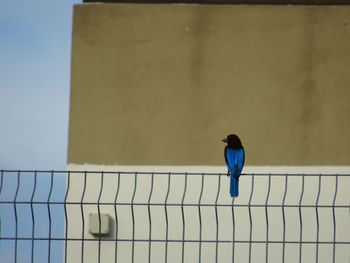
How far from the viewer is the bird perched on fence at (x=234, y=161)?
861 centimetres

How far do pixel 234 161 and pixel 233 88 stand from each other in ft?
8.72

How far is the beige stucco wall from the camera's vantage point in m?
11.3

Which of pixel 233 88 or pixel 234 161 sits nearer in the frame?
pixel 234 161

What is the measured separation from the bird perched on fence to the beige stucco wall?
2.05 metres

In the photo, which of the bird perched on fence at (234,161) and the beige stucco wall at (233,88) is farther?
the beige stucco wall at (233,88)

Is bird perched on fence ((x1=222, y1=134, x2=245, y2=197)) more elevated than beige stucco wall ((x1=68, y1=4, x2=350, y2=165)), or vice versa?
beige stucco wall ((x1=68, y1=4, x2=350, y2=165))

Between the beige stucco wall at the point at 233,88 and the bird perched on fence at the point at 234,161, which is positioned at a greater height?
the beige stucco wall at the point at 233,88

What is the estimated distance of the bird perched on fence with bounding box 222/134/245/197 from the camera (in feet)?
28.2

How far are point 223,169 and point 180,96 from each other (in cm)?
104

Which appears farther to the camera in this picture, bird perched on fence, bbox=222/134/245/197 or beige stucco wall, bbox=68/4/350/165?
beige stucco wall, bbox=68/4/350/165

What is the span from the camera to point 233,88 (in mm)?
11312

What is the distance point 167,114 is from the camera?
37.2 feet

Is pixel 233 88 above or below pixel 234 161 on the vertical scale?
above

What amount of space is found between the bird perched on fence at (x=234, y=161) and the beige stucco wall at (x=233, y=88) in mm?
2055
